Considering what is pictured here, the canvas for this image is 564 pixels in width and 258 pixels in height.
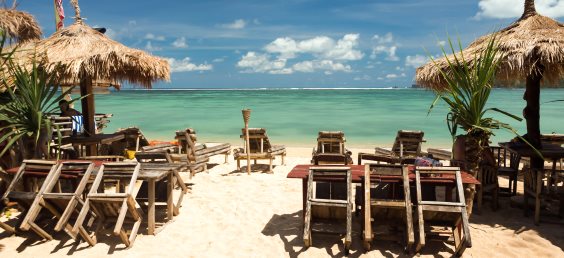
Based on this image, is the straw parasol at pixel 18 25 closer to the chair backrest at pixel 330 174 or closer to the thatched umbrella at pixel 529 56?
the chair backrest at pixel 330 174

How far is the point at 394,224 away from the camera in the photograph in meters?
4.13

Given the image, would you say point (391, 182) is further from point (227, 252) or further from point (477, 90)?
point (227, 252)

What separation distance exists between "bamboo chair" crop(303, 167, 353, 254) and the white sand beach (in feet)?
0.85

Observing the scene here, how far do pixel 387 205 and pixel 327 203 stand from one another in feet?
2.03

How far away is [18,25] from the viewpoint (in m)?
9.59

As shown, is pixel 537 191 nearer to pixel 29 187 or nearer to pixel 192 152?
pixel 192 152

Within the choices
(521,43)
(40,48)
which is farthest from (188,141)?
(521,43)

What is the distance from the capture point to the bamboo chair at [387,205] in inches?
152

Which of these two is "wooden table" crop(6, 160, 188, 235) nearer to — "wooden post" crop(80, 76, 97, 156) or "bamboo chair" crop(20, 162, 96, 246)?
"bamboo chair" crop(20, 162, 96, 246)

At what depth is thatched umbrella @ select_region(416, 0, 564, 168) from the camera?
4875mm

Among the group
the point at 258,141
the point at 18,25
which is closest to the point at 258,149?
the point at 258,141

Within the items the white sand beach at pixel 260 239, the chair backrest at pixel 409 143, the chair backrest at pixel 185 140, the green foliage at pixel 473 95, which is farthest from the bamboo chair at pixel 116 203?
the chair backrest at pixel 409 143

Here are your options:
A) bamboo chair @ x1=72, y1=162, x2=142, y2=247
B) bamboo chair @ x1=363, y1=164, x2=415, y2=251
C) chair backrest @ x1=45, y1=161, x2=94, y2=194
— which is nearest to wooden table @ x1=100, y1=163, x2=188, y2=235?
bamboo chair @ x1=72, y1=162, x2=142, y2=247

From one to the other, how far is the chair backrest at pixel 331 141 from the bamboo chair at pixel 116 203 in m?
4.80
